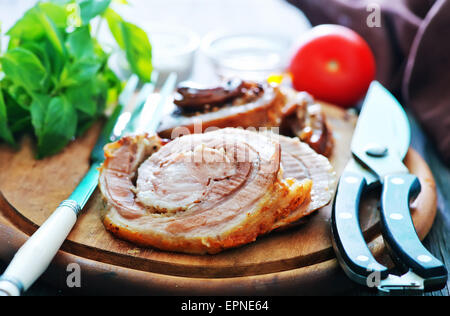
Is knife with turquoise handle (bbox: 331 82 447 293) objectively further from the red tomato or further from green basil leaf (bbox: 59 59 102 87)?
green basil leaf (bbox: 59 59 102 87)

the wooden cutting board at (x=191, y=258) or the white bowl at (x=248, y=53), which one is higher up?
the wooden cutting board at (x=191, y=258)

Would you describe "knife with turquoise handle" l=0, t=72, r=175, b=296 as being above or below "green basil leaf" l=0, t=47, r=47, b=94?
below

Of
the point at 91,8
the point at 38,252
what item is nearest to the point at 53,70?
the point at 91,8

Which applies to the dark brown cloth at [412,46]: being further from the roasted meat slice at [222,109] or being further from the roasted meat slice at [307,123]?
the roasted meat slice at [222,109]

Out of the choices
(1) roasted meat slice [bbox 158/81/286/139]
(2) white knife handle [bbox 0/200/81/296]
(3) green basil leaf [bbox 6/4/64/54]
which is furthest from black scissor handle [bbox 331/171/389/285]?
(3) green basil leaf [bbox 6/4/64/54]

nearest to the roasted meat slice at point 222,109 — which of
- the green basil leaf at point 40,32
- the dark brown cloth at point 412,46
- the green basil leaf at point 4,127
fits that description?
the green basil leaf at point 40,32

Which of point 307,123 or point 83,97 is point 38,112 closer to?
point 83,97
